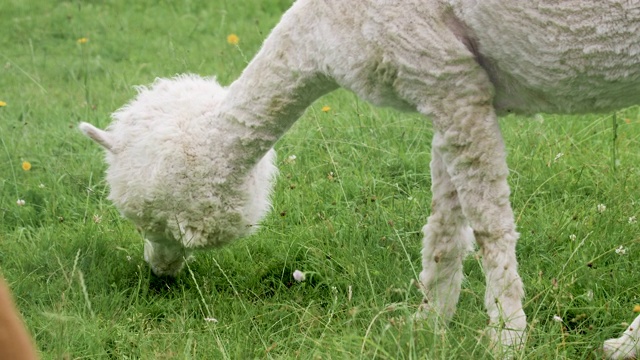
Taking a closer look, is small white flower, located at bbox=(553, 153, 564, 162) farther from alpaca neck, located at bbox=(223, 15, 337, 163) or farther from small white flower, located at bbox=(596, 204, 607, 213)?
alpaca neck, located at bbox=(223, 15, 337, 163)

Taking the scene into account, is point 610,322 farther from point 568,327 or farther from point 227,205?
point 227,205

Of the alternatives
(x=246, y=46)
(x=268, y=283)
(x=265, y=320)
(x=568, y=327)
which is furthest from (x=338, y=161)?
(x=246, y=46)

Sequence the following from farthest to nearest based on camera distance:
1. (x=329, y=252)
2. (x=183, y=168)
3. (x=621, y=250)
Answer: (x=329, y=252) → (x=621, y=250) → (x=183, y=168)

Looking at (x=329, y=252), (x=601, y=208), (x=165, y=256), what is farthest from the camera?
(x=601, y=208)

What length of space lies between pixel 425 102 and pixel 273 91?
58 centimetres

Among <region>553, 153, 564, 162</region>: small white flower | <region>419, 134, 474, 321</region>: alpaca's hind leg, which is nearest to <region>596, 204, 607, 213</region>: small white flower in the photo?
<region>553, 153, 564, 162</region>: small white flower

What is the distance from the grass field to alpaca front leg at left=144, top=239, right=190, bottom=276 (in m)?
0.07

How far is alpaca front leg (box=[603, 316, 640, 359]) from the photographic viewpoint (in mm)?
3268

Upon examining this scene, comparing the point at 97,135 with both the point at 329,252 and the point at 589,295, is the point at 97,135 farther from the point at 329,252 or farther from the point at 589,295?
the point at 589,295

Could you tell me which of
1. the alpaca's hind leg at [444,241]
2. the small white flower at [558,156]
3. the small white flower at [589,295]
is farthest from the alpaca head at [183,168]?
the small white flower at [558,156]

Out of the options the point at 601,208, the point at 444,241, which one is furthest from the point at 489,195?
the point at 601,208

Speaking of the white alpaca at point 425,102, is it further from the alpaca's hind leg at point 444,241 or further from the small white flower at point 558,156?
the small white flower at point 558,156

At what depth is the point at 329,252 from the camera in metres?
4.12

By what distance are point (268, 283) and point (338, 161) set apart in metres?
1.11
